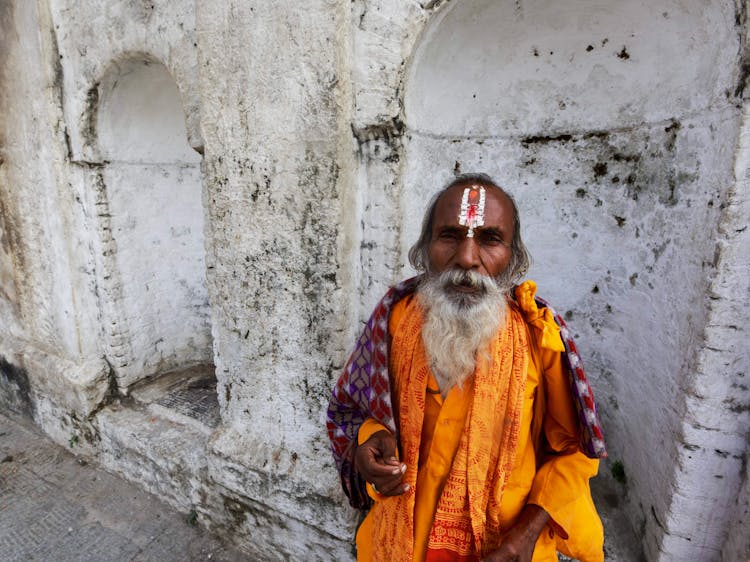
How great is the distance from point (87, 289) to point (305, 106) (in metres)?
2.49

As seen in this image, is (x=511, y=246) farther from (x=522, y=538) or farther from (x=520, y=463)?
(x=522, y=538)

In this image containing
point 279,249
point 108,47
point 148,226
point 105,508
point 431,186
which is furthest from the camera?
point 148,226

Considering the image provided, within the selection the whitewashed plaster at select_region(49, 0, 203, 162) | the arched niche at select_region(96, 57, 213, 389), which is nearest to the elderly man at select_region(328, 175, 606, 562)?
the whitewashed plaster at select_region(49, 0, 203, 162)

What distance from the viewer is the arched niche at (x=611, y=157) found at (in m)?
1.73

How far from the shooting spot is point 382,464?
4.44 feet

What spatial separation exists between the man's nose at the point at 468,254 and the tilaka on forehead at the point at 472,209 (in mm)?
22

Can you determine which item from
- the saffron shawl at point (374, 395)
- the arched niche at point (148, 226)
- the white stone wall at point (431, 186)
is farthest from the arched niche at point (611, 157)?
the arched niche at point (148, 226)

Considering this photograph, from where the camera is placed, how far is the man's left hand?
129 cm

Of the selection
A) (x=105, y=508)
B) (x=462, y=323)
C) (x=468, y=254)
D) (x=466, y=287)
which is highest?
(x=468, y=254)

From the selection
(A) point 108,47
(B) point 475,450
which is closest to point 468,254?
(B) point 475,450

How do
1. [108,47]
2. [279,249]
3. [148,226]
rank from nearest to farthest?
[279,249]
[108,47]
[148,226]

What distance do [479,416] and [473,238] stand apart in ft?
1.81

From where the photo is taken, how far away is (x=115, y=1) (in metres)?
2.64

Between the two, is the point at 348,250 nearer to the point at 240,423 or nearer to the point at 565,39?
the point at 240,423
